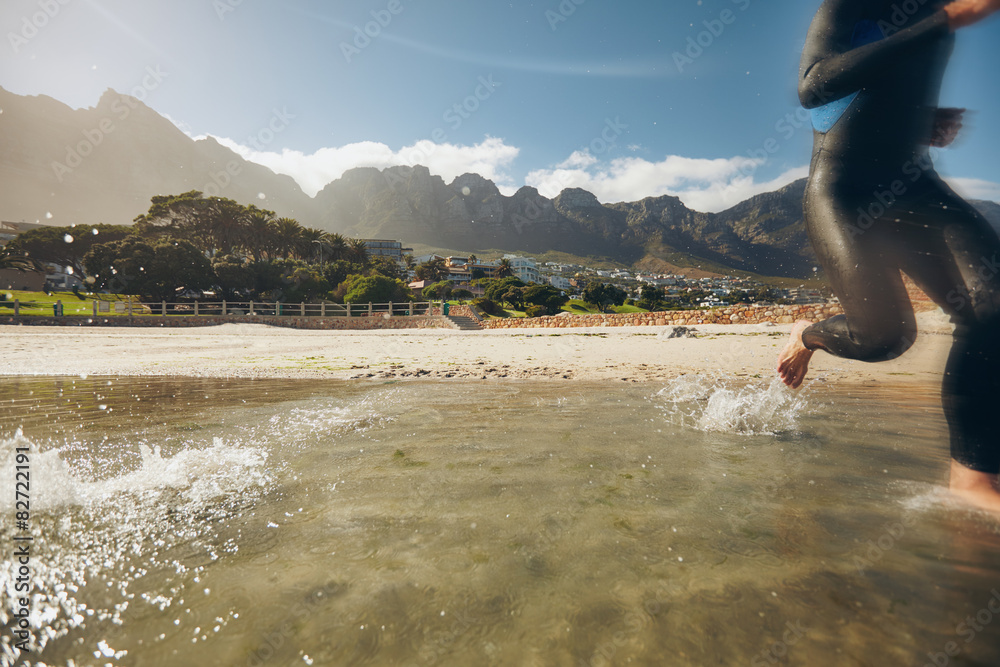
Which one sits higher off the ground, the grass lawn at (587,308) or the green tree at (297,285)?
the green tree at (297,285)

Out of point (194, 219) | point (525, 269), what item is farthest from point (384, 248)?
point (194, 219)

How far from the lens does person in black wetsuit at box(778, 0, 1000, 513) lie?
159 centimetres

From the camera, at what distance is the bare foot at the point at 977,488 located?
5.48 ft

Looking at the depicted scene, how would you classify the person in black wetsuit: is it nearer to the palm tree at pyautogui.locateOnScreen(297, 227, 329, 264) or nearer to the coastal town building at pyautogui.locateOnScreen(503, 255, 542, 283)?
the palm tree at pyautogui.locateOnScreen(297, 227, 329, 264)

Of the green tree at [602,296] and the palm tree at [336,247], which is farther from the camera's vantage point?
the palm tree at [336,247]

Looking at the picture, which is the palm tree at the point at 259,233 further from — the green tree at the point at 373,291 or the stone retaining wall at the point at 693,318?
the stone retaining wall at the point at 693,318

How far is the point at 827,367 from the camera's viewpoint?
781 cm

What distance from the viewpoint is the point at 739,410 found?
146 inches

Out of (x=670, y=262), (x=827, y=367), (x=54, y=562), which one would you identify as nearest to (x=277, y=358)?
(x=54, y=562)

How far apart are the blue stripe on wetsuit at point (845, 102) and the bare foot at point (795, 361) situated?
45.7 inches

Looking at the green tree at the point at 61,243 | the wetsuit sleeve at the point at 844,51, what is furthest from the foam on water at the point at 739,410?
the green tree at the point at 61,243

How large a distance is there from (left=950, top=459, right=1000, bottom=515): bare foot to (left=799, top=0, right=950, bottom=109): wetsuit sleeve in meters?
1.65

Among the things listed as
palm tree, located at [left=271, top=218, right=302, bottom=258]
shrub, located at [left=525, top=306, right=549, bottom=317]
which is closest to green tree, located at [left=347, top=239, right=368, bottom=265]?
palm tree, located at [left=271, top=218, right=302, bottom=258]

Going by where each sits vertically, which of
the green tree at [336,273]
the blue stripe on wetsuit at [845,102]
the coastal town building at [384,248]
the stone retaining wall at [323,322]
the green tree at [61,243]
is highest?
the coastal town building at [384,248]
